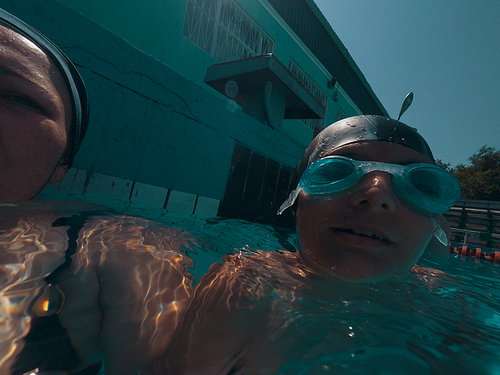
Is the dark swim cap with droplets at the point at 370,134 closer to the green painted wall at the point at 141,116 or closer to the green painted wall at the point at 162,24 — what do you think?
the green painted wall at the point at 141,116

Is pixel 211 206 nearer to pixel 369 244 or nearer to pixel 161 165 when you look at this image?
pixel 161 165

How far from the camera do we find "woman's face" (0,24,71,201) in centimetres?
134

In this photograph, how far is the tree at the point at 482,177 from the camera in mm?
24766

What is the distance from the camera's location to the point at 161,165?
11.8 ft

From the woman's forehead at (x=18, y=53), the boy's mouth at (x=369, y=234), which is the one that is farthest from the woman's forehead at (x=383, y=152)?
the woman's forehead at (x=18, y=53)

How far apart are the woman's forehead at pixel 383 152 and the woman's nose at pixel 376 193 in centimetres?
19

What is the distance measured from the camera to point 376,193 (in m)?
1.33

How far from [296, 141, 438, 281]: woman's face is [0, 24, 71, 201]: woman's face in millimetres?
1765

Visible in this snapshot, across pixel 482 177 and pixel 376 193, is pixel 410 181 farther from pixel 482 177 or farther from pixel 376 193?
pixel 482 177

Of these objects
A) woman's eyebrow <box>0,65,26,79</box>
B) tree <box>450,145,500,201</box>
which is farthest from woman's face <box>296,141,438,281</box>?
tree <box>450,145,500,201</box>

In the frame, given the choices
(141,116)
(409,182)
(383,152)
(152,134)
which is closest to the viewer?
(409,182)

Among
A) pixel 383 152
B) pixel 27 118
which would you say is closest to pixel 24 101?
pixel 27 118

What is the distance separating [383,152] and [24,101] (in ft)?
7.50

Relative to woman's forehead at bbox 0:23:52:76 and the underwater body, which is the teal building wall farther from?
the underwater body
